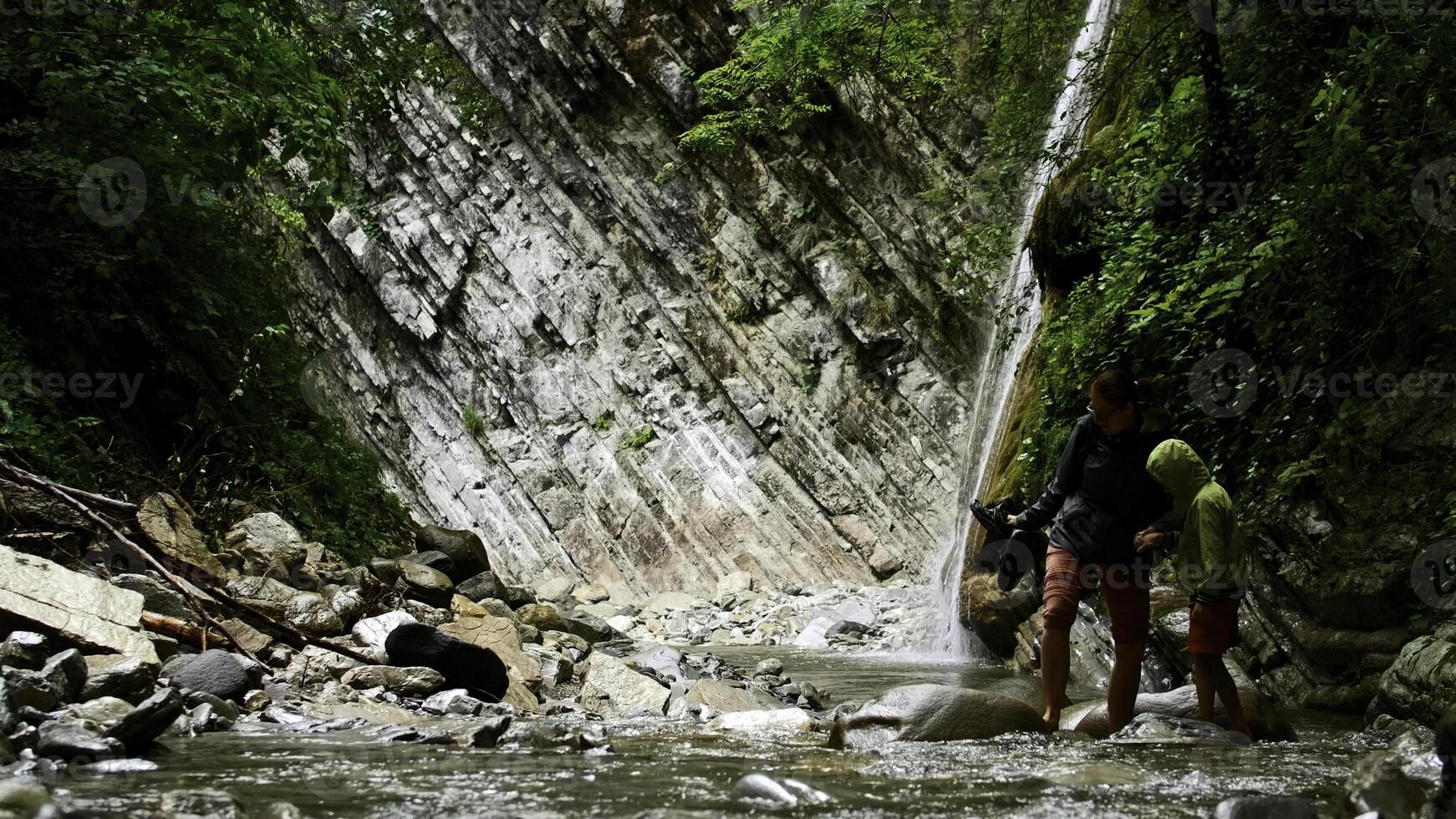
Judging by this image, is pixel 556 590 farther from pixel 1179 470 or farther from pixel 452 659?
pixel 1179 470

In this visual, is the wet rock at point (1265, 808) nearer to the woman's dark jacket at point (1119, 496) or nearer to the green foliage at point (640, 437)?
the woman's dark jacket at point (1119, 496)

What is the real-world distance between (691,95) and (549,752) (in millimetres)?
16586

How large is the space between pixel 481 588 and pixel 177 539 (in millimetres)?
3439

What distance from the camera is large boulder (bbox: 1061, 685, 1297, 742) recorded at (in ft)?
14.4

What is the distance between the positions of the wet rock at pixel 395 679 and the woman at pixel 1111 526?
9.68ft

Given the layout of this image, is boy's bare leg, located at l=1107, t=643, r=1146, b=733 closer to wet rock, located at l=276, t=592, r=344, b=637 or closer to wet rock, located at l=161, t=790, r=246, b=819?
wet rock, located at l=161, t=790, r=246, b=819

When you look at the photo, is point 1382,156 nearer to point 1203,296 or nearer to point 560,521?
point 1203,296

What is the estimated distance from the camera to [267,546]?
6.55 meters

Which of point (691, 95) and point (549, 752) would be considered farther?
point (691, 95)

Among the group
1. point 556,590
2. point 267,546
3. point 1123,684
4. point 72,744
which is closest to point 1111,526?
point 1123,684

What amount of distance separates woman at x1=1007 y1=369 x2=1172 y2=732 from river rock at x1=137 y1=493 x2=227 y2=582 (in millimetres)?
4264

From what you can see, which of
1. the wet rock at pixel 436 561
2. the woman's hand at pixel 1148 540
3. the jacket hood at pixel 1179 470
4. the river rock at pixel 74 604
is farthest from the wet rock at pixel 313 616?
the jacket hood at pixel 1179 470

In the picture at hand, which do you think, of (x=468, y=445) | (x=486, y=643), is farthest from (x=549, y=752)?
(x=468, y=445)

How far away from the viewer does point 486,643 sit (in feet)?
19.2
